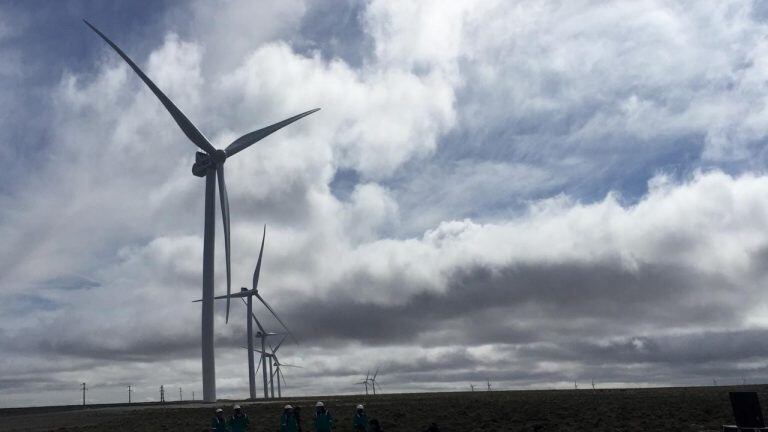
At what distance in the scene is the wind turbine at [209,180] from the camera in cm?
8550

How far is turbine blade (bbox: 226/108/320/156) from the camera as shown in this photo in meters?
93.6

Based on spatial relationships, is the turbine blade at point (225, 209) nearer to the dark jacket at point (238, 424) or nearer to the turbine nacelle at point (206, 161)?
the turbine nacelle at point (206, 161)

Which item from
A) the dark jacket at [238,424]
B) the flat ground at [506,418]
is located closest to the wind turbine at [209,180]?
the flat ground at [506,418]

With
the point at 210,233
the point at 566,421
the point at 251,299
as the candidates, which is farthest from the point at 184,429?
the point at 251,299

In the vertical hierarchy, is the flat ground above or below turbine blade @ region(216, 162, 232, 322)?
below

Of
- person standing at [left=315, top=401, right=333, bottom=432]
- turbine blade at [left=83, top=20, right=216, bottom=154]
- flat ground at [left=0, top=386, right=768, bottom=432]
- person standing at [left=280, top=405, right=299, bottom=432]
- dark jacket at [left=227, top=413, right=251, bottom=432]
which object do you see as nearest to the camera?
dark jacket at [left=227, top=413, right=251, bottom=432]

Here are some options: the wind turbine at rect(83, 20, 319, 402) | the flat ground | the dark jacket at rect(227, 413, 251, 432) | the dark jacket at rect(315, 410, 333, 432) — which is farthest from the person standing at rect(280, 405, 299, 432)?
the wind turbine at rect(83, 20, 319, 402)

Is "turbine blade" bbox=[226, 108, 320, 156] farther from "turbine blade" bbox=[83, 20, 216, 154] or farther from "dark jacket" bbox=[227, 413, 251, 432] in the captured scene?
"dark jacket" bbox=[227, 413, 251, 432]

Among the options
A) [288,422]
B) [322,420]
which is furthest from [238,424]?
[322,420]

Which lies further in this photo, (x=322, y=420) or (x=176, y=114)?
(x=176, y=114)

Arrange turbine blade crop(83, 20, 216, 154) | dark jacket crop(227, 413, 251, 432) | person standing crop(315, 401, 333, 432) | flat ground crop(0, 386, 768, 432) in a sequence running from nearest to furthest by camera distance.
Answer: dark jacket crop(227, 413, 251, 432)
person standing crop(315, 401, 333, 432)
flat ground crop(0, 386, 768, 432)
turbine blade crop(83, 20, 216, 154)

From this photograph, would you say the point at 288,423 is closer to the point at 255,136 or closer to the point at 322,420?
the point at 322,420

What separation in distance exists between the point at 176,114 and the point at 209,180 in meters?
10.1

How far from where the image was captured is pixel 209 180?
304 feet
